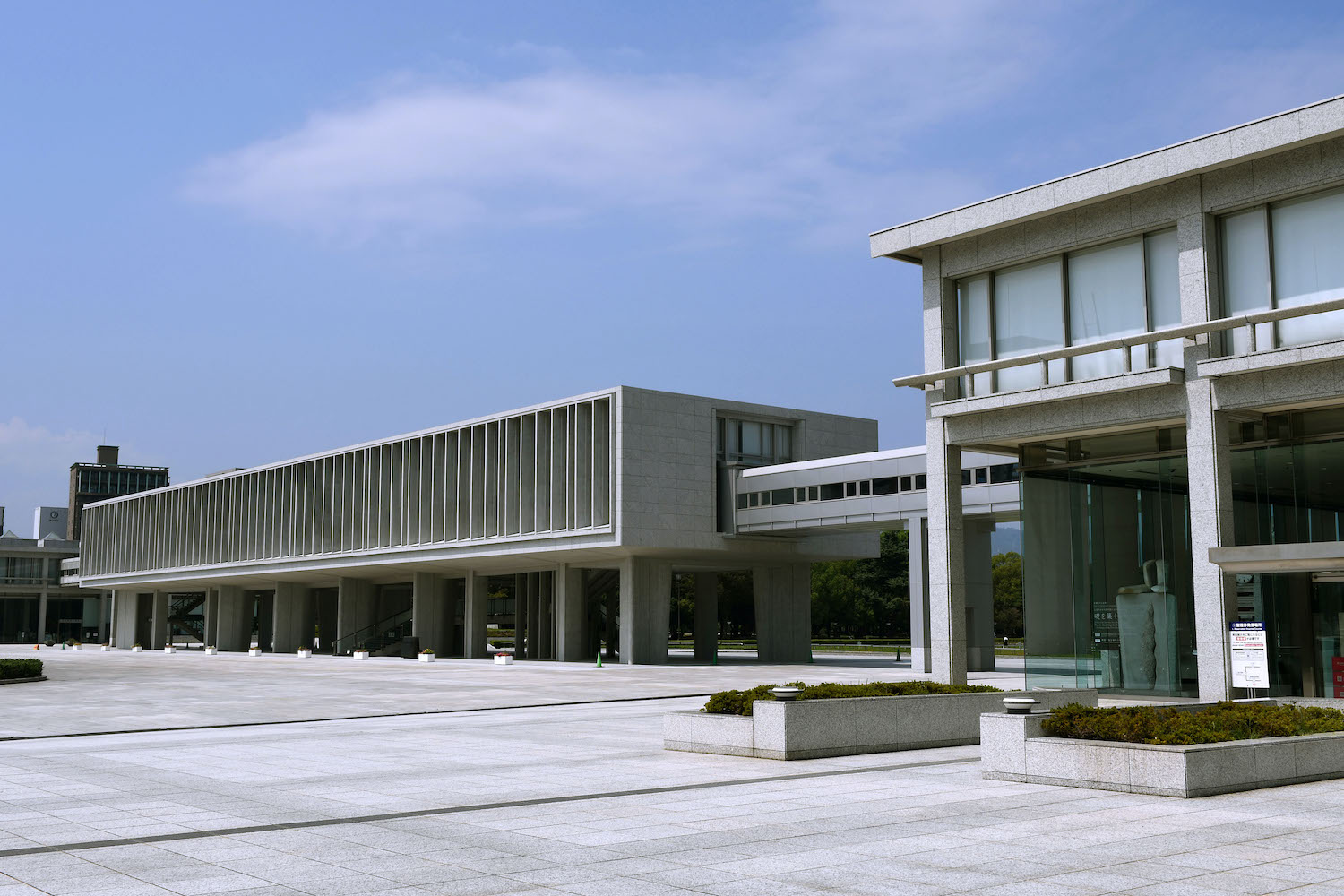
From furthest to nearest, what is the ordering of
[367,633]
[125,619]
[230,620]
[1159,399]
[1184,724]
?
1. [125,619]
2. [230,620]
3. [367,633]
4. [1159,399]
5. [1184,724]

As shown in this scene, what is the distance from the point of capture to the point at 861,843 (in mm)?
10891

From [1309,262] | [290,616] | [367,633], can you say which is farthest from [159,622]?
[1309,262]

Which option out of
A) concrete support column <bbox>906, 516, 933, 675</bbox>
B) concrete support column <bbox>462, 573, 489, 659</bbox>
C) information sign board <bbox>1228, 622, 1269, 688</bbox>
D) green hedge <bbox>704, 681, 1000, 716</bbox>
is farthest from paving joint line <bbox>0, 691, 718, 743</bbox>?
concrete support column <bbox>462, 573, 489, 659</bbox>

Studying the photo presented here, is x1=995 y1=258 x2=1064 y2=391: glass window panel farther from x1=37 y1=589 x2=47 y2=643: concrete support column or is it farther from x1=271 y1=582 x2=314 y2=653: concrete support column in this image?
x1=37 y1=589 x2=47 y2=643: concrete support column

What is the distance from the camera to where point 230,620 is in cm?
10381

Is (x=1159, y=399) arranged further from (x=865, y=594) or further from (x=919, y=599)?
(x=865, y=594)

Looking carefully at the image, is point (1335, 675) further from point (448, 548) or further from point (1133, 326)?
point (448, 548)

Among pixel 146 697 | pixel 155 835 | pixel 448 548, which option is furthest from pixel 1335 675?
pixel 448 548

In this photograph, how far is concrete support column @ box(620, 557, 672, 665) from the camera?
6131 cm

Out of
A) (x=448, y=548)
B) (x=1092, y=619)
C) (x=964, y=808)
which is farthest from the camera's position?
(x=448, y=548)

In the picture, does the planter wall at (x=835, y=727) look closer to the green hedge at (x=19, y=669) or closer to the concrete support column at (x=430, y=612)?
the green hedge at (x=19, y=669)

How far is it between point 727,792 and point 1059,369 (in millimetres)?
15199

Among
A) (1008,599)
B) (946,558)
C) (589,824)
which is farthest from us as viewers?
(1008,599)

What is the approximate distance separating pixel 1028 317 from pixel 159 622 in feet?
343
